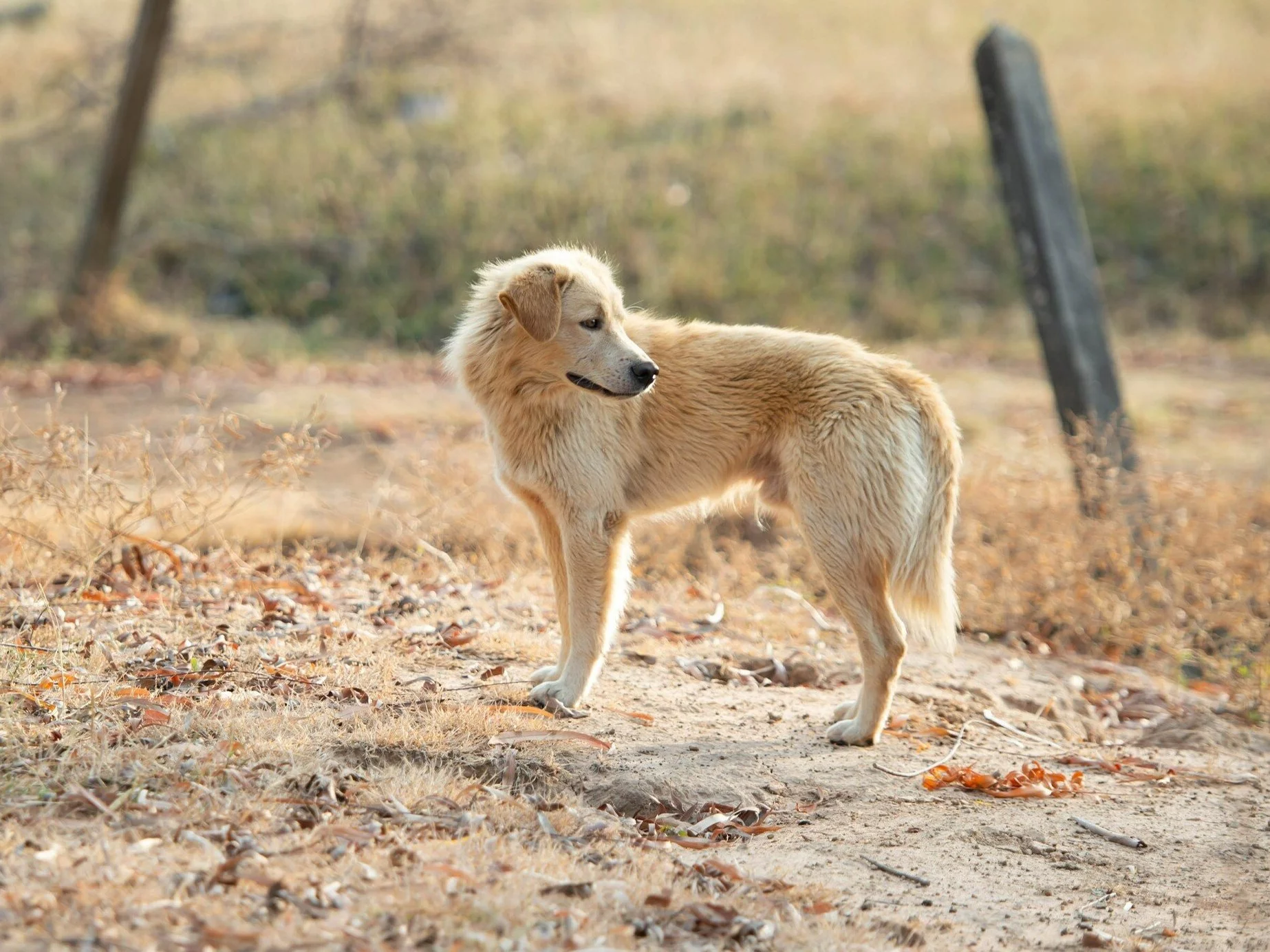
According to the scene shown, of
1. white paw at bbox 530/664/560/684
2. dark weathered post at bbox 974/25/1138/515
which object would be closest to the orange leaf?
white paw at bbox 530/664/560/684

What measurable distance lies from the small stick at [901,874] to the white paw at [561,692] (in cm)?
147

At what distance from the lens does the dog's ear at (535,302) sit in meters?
5.06

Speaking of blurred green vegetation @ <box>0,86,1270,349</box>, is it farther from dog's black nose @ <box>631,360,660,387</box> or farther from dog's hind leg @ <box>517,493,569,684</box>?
dog's black nose @ <box>631,360,660,387</box>

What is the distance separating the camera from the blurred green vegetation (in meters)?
16.2

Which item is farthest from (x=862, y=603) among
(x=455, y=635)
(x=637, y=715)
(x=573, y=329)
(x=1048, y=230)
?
(x=1048, y=230)

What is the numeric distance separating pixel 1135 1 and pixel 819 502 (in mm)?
25705

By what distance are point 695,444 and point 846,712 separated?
4.58ft

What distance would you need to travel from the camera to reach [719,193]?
60.0ft

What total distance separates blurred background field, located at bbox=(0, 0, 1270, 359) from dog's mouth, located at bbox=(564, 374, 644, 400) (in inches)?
391

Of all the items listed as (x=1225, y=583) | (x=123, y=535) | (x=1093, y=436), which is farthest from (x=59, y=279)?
(x=1225, y=583)

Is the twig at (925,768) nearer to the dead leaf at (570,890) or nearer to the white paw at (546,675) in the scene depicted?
the white paw at (546,675)

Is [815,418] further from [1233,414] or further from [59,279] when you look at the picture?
[59,279]

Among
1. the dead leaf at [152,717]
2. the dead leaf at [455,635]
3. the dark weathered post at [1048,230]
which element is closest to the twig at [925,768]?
the dead leaf at [455,635]

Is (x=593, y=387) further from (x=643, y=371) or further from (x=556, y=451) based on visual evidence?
(x=556, y=451)
